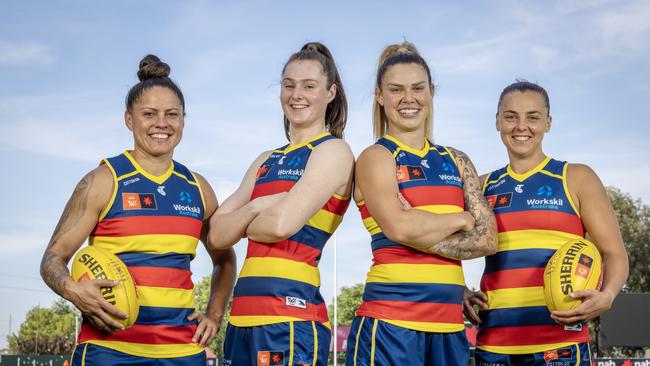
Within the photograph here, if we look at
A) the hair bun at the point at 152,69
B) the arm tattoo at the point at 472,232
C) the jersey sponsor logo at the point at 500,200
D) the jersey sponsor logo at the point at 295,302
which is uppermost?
the hair bun at the point at 152,69

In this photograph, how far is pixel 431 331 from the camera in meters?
4.44

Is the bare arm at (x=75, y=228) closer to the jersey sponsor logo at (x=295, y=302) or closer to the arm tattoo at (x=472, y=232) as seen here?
the jersey sponsor logo at (x=295, y=302)

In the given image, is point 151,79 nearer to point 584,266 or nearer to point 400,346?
point 400,346

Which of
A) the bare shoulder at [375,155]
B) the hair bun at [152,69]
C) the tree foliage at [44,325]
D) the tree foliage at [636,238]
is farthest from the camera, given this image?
the tree foliage at [44,325]

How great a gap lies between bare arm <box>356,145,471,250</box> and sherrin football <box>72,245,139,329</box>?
4.84 ft

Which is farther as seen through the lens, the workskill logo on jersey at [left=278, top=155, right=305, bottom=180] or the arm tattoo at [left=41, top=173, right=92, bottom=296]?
the workskill logo on jersey at [left=278, top=155, right=305, bottom=180]

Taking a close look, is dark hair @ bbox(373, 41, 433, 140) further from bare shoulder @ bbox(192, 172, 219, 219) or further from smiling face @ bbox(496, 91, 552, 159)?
bare shoulder @ bbox(192, 172, 219, 219)

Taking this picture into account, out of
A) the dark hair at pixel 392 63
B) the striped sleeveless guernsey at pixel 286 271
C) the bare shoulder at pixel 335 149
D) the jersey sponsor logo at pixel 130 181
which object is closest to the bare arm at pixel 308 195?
the bare shoulder at pixel 335 149

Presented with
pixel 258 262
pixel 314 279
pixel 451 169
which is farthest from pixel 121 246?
pixel 451 169

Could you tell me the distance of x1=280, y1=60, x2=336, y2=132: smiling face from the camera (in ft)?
16.1

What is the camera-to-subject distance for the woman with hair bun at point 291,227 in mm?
4402

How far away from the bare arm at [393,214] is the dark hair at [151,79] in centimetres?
142

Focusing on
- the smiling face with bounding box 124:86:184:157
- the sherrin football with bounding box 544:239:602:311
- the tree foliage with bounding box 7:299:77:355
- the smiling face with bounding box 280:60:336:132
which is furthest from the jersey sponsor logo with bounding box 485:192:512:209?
the tree foliage with bounding box 7:299:77:355

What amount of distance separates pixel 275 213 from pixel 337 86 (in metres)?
1.22
